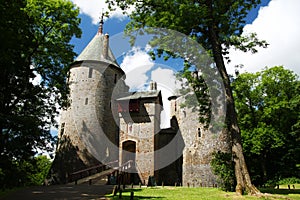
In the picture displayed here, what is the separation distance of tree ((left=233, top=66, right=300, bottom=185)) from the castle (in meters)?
3.78

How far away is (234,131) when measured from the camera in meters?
13.3

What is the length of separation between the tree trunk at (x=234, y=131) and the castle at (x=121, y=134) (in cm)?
1073

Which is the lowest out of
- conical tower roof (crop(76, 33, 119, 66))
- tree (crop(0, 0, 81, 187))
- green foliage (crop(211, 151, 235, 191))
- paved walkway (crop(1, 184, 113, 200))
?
paved walkway (crop(1, 184, 113, 200))

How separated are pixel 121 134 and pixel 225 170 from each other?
1452cm

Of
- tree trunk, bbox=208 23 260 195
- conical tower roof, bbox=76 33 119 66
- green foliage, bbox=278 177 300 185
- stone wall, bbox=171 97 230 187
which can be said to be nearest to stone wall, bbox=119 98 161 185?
stone wall, bbox=171 97 230 187

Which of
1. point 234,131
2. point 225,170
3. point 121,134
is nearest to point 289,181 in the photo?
point 225,170

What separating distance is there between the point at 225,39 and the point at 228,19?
1443 mm

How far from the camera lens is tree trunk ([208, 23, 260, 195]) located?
12109 mm

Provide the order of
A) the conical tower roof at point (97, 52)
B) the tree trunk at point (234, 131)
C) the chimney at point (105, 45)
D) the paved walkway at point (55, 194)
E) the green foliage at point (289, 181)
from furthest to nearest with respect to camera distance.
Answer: the chimney at point (105, 45) → the conical tower roof at point (97, 52) → the green foliage at point (289, 181) → the tree trunk at point (234, 131) → the paved walkway at point (55, 194)

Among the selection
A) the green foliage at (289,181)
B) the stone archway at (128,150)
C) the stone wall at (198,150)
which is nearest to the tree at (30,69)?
the stone archway at (128,150)

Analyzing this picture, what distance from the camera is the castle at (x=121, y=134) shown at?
24234mm

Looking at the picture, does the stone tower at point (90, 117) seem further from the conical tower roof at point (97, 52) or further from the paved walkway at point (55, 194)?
the paved walkway at point (55, 194)

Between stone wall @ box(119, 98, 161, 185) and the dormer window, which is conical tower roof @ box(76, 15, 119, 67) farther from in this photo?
stone wall @ box(119, 98, 161, 185)

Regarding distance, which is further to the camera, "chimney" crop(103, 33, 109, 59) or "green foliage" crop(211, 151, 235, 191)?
"chimney" crop(103, 33, 109, 59)
